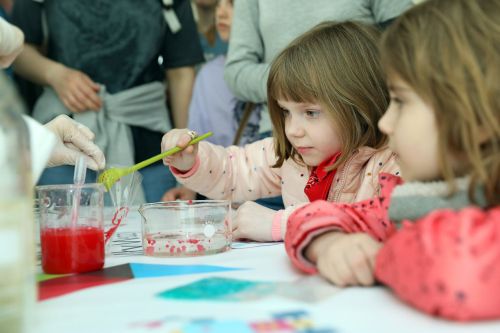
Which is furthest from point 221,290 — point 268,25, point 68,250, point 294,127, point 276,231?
point 268,25

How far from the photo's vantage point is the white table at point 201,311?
58cm

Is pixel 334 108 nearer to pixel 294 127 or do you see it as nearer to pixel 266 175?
pixel 294 127

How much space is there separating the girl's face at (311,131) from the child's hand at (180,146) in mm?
236

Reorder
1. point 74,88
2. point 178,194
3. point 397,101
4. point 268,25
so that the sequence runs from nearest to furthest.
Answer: point 397,101 → point 268,25 → point 74,88 → point 178,194

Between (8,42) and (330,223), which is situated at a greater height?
(8,42)

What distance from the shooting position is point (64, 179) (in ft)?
4.82

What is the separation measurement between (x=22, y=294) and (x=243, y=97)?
1.42 metres

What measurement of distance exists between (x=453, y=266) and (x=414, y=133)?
242 mm

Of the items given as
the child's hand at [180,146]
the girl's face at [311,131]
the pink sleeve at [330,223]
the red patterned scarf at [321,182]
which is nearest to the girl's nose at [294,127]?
the girl's face at [311,131]

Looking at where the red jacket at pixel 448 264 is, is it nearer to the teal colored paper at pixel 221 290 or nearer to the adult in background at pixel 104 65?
the teal colored paper at pixel 221 290

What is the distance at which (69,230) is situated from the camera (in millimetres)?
889

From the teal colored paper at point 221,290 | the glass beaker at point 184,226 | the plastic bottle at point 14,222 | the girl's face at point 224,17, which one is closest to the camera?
the plastic bottle at point 14,222

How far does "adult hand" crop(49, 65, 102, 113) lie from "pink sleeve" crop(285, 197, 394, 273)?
50.2 inches

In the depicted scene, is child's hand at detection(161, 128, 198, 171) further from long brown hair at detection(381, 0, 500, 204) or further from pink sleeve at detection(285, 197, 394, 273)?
long brown hair at detection(381, 0, 500, 204)
